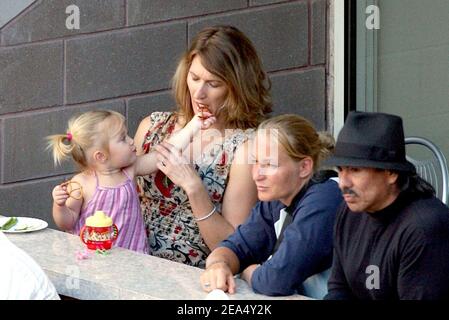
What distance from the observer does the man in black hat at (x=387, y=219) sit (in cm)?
375

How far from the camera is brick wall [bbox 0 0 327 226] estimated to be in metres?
6.07

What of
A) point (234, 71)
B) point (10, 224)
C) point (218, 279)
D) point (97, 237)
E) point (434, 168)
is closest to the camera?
A: point (218, 279)

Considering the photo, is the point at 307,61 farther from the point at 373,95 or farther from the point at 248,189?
the point at 248,189

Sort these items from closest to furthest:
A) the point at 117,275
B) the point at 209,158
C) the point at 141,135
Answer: the point at 117,275
the point at 209,158
the point at 141,135

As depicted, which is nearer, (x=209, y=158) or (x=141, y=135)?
(x=209, y=158)

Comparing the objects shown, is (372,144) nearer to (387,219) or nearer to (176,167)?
(387,219)

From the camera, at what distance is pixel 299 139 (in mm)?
4332

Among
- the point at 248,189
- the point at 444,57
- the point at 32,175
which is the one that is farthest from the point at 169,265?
the point at 444,57

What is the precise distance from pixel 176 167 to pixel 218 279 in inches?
35.9

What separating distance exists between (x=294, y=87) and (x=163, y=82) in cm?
69

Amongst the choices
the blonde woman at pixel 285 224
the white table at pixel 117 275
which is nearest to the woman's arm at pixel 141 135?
the white table at pixel 117 275

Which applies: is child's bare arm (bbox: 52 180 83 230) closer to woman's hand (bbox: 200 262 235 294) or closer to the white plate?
the white plate

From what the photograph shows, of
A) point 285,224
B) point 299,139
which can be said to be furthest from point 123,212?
point 299,139
